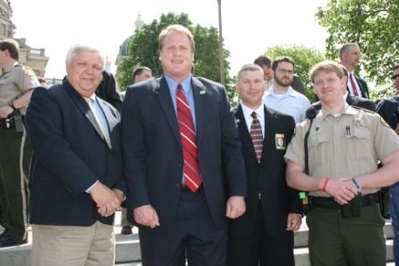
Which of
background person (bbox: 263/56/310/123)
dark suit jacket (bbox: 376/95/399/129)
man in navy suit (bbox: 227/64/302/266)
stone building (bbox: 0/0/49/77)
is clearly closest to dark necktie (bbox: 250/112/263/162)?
man in navy suit (bbox: 227/64/302/266)

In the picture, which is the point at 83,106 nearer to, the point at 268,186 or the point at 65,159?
the point at 65,159

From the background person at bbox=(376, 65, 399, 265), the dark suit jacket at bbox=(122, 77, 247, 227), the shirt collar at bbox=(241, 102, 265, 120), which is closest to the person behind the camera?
the dark suit jacket at bbox=(122, 77, 247, 227)

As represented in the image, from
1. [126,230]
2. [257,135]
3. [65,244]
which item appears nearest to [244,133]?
[257,135]

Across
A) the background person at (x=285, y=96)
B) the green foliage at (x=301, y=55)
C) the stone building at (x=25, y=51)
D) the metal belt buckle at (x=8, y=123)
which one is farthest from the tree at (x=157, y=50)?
the metal belt buckle at (x=8, y=123)

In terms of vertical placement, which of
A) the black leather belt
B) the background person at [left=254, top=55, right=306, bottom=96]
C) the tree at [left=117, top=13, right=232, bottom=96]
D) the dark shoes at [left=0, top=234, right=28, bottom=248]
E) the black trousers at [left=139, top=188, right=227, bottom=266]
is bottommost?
the dark shoes at [left=0, top=234, right=28, bottom=248]

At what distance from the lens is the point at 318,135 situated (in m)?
3.73

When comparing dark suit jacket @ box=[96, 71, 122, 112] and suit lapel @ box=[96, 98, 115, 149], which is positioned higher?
dark suit jacket @ box=[96, 71, 122, 112]

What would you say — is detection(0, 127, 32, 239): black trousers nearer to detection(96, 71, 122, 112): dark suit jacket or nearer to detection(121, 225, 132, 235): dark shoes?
detection(96, 71, 122, 112): dark suit jacket

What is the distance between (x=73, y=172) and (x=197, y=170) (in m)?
0.88

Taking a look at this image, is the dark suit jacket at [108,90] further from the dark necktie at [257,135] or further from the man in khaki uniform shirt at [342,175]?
the man in khaki uniform shirt at [342,175]

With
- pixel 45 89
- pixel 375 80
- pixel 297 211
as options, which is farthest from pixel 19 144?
pixel 375 80

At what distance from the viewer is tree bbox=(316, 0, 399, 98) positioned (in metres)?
21.7

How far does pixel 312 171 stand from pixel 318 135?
295 millimetres

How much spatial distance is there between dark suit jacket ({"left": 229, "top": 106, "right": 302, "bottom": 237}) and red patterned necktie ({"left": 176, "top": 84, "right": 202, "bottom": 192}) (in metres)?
0.63
